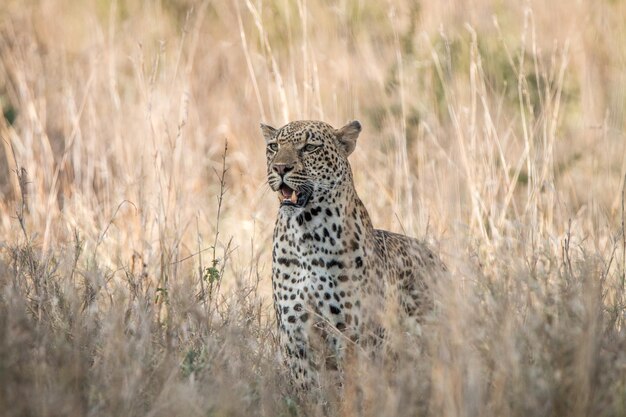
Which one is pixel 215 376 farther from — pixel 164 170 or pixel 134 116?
pixel 134 116

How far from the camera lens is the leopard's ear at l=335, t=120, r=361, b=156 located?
6.02 m

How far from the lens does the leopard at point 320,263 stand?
5496mm

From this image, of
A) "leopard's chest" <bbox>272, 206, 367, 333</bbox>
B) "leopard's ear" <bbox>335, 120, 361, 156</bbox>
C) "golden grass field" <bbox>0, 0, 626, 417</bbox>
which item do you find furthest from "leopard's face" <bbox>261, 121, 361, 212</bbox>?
"golden grass field" <bbox>0, 0, 626, 417</bbox>

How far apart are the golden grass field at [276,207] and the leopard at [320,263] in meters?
0.21

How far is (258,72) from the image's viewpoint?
1108cm

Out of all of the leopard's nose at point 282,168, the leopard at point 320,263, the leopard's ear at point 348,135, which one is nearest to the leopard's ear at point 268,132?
the leopard at point 320,263

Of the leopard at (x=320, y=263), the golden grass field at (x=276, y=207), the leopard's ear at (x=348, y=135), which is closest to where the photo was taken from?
the golden grass field at (x=276, y=207)

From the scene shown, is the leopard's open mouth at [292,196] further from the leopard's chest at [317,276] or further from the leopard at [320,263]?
the leopard's chest at [317,276]

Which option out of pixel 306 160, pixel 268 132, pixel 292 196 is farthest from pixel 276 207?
pixel 292 196

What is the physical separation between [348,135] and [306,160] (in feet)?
1.52

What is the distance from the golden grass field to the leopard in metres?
0.21

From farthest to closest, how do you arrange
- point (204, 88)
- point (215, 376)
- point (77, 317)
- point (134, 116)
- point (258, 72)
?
point (204, 88) < point (258, 72) < point (134, 116) < point (77, 317) < point (215, 376)

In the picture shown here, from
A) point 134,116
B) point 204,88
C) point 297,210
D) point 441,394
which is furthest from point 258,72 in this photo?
point 441,394

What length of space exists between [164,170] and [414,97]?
3013mm
